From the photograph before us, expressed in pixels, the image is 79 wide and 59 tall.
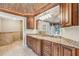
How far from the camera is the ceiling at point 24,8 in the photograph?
2.36 m

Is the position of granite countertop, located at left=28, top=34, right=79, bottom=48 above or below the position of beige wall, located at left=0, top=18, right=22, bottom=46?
below

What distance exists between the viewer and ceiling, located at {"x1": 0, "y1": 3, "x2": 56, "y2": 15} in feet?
7.75

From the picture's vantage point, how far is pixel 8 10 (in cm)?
236

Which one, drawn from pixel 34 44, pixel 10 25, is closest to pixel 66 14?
pixel 34 44

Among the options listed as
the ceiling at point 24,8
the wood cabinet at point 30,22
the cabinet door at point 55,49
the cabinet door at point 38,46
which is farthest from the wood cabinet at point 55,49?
the ceiling at point 24,8

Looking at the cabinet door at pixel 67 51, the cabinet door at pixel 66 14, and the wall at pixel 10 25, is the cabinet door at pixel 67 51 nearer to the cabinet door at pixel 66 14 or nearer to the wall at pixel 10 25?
the cabinet door at pixel 66 14

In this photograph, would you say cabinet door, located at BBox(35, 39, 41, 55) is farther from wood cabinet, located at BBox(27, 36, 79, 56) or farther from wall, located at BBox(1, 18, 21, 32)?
wall, located at BBox(1, 18, 21, 32)

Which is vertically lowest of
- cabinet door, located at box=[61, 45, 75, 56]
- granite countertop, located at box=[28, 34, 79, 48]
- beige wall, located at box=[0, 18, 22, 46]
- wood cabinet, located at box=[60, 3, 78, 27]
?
cabinet door, located at box=[61, 45, 75, 56]

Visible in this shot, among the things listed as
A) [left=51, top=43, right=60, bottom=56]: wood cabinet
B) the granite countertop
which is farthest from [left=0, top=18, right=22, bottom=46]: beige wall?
[left=51, top=43, right=60, bottom=56]: wood cabinet

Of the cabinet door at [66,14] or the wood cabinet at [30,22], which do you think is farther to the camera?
the wood cabinet at [30,22]

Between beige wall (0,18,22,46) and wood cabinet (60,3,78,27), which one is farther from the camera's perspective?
beige wall (0,18,22,46)

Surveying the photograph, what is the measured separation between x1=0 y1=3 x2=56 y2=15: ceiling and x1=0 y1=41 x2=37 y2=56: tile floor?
1.50 ft

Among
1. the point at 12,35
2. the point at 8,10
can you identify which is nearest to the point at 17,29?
the point at 12,35

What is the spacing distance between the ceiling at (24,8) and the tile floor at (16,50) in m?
0.46
